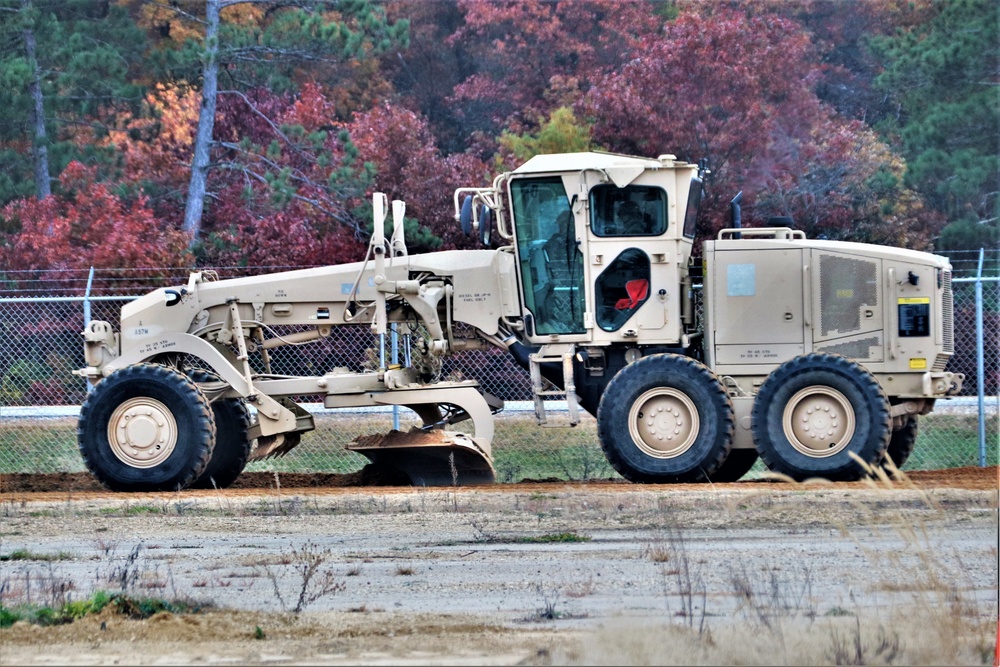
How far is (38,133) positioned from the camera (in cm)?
2747

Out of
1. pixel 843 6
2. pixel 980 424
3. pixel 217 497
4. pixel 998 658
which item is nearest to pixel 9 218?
pixel 217 497

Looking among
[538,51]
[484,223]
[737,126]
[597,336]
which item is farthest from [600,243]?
[538,51]

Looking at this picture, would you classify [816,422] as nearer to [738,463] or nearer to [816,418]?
[816,418]

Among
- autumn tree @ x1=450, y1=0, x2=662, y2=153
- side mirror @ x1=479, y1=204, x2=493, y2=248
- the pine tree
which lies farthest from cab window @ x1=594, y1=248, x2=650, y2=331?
autumn tree @ x1=450, y1=0, x2=662, y2=153

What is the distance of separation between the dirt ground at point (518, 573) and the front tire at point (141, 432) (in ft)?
1.22

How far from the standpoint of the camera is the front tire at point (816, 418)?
12297 millimetres

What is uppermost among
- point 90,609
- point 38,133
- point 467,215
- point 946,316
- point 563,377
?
point 38,133

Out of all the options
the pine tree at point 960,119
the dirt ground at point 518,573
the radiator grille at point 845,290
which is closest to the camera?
the dirt ground at point 518,573

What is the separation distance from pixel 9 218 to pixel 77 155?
197 centimetres

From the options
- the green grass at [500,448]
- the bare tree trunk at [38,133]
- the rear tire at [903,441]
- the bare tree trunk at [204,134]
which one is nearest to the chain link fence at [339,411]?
the green grass at [500,448]

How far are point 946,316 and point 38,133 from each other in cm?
1988

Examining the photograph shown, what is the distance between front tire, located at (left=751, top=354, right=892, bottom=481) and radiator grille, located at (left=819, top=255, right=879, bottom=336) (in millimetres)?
609

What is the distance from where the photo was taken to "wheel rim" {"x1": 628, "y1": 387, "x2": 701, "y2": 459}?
41.3 ft

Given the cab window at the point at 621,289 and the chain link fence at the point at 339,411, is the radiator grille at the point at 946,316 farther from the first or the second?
the cab window at the point at 621,289
